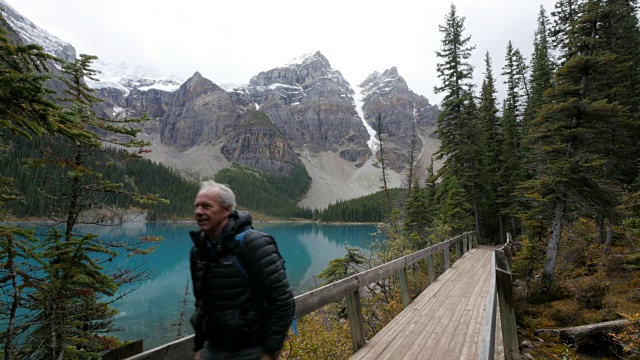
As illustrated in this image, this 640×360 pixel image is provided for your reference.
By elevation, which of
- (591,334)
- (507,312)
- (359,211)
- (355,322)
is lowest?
(591,334)

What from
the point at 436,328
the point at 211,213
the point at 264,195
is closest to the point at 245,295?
the point at 211,213

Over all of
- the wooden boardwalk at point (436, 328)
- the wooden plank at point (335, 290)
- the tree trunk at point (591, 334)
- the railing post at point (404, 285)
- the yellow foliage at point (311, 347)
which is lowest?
the tree trunk at point (591, 334)

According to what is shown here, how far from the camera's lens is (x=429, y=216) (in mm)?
26469

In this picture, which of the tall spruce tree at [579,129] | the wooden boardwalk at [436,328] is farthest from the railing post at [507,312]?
the tall spruce tree at [579,129]

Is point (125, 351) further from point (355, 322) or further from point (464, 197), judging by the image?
point (464, 197)

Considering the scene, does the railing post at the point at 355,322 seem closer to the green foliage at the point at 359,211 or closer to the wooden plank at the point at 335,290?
the wooden plank at the point at 335,290

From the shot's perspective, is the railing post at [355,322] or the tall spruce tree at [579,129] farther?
the tall spruce tree at [579,129]

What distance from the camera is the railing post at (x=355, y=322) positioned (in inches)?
180

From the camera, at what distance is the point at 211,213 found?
2.30 m

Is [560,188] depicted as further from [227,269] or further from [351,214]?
[351,214]

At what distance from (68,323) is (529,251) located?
17508mm

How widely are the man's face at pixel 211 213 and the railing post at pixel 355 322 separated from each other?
293cm

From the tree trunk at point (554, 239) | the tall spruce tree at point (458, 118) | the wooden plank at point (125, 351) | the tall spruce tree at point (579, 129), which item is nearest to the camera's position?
the wooden plank at point (125, 351)

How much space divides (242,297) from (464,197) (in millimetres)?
24254
